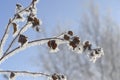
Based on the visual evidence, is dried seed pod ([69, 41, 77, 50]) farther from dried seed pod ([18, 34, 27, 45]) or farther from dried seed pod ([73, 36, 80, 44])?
dried seed pod ([18, 34, 27, 45])

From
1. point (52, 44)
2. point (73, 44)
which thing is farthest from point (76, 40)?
point (52, 44)

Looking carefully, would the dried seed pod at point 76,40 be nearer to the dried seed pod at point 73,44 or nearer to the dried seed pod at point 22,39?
the dried seed pod at point 73,44

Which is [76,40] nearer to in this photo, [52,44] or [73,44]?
[73,44]

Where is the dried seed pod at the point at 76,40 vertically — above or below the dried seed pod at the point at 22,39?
above

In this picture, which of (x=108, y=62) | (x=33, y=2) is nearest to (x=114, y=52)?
(x=108, y=62)

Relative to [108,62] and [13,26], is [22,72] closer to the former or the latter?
[13,26]

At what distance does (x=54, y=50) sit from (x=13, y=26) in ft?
1.28

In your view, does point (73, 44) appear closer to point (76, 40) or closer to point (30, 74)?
point (76, 40)

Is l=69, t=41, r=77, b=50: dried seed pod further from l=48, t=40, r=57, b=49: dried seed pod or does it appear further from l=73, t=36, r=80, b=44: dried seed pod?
l=48, t=40, r=57, b=49: dried seed pod

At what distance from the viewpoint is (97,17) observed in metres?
21.7

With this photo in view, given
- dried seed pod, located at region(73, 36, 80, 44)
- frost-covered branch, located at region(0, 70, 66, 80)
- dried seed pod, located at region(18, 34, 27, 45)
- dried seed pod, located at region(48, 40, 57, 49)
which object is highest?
dried seed pod, located at region(73, 36, 80, 44)

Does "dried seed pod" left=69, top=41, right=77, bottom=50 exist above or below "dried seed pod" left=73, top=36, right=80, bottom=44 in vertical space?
below

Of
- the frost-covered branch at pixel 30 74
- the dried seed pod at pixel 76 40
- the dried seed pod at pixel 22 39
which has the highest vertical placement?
the dried seed pod at pixel 76 40

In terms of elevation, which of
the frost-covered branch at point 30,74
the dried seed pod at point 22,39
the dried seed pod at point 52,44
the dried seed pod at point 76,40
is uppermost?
the dried seed pod at point 76,40
